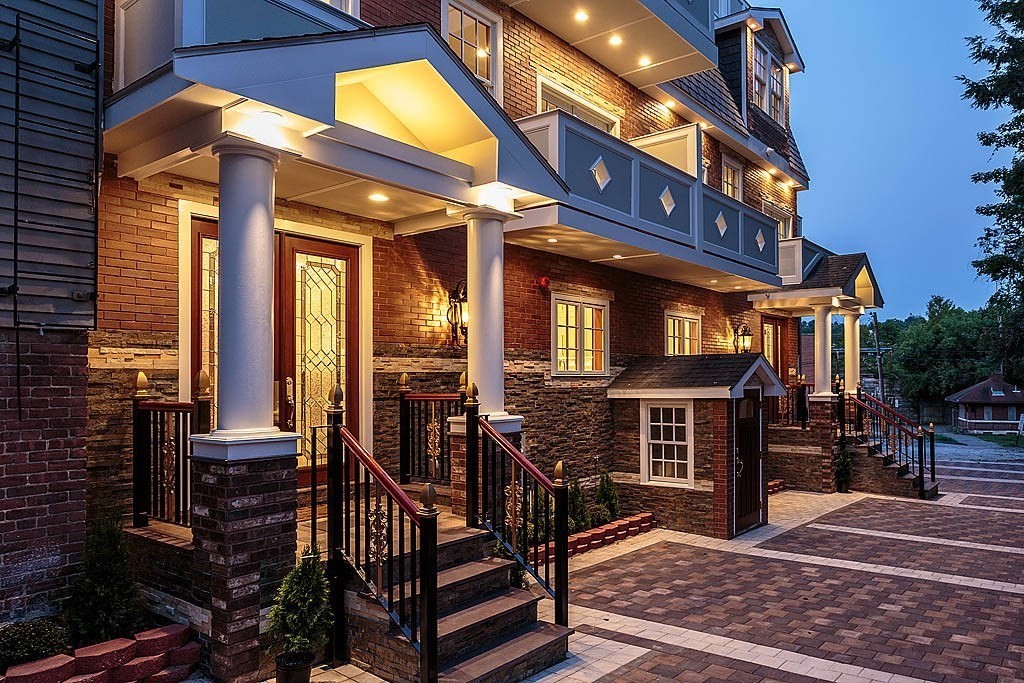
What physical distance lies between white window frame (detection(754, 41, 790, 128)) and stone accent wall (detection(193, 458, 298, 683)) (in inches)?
607

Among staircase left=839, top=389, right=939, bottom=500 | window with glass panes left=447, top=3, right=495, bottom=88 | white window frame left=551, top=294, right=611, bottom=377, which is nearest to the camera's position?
window with glass panes left=447, top=3, right=495, bottom=88

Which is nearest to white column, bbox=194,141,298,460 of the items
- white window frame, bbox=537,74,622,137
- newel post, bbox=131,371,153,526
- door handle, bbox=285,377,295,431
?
newel post, bbox=131,371,153,526

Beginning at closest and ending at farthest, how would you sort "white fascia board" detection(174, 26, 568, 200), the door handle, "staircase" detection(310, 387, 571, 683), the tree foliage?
1. "white fascia board" detection(174, 26, 568, 200)
2. "staircase" detection(310, 387, 571, 683)
3. the door handle
4. the tree foliage

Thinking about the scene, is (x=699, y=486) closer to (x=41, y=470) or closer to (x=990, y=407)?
(x=41, y=470)

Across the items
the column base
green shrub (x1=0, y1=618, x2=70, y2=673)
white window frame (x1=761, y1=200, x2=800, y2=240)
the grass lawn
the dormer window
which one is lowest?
the grass lawn

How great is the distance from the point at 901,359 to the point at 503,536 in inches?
1499

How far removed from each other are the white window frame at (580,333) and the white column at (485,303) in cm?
345

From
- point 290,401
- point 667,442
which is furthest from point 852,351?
point 290,401

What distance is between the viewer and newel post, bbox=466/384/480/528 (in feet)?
20.9

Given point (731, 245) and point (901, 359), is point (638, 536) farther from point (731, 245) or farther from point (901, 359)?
point (901, 359)

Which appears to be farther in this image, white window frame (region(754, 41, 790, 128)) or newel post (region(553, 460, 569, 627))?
white window frame (region(754, 41, 790, 128))

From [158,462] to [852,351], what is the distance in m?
15.6

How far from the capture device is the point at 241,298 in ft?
15.9

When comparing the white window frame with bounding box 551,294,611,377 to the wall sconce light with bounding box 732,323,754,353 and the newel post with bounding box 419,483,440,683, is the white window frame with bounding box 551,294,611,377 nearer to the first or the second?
the wall sconce light with bounding box 732,323,754,353
